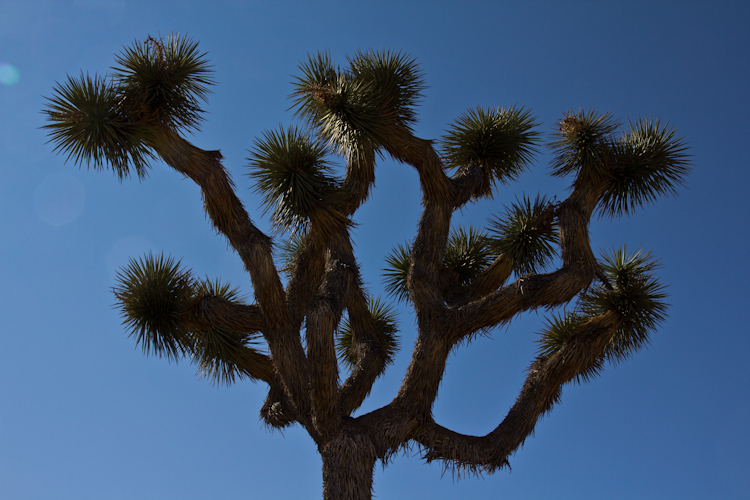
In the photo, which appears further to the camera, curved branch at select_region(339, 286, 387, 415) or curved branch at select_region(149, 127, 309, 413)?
curved branch at select_region(339, 286, 387, 415)

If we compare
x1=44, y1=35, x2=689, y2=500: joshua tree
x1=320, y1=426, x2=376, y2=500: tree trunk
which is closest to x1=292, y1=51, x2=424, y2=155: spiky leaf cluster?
x1=44, y1=35, x2=689, y2=500: joshua tree

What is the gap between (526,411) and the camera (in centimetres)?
684

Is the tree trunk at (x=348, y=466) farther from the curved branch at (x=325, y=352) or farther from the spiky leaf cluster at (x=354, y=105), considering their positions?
the spiky leaf cluster at (x=354, y=105)

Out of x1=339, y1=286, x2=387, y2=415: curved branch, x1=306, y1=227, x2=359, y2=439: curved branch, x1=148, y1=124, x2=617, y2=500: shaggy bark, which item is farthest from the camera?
x1=339, y1=286, x2=387, y2=415: curved branch

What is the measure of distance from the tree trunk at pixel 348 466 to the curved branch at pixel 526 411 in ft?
2.30

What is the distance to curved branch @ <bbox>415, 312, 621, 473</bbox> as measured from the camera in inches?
262

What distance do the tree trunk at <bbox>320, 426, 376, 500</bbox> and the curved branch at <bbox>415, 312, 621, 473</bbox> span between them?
0.70 metres

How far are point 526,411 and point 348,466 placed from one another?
204 centimetres

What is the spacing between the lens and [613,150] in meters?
8.05

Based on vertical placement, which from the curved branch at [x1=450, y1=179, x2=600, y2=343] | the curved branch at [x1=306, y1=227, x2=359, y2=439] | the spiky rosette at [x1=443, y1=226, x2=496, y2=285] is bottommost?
the curved branch at [x1=306, y1=227, x2=359, y2=439]

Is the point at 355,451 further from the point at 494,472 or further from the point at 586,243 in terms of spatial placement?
the point at 586,243

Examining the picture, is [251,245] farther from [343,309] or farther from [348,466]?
[348,466]

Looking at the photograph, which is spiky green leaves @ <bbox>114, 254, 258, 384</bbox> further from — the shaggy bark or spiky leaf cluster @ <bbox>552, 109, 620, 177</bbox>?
spiky leaf cluster @ <bbox>552, 109, 620, 177</bbox>

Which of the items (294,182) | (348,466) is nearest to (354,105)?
(294,182)
